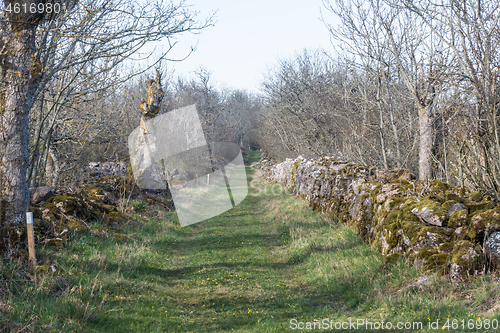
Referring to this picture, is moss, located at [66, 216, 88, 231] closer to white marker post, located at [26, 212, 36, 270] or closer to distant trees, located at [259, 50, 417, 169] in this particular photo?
white marker post, located at [26, 212, 36, 270]

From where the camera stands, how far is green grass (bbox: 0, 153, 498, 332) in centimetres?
452

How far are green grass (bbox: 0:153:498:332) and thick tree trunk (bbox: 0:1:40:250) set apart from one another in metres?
0.94

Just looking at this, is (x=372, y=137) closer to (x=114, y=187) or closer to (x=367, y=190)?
(x=367, y=190)

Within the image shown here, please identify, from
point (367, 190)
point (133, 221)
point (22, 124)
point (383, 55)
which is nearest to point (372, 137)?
point (383, 55)

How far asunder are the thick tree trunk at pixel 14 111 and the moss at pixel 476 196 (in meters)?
7.80

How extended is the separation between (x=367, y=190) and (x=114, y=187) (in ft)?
30.6

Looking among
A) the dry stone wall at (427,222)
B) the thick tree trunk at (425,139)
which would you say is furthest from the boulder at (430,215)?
the thick tree trunk at (425,139)

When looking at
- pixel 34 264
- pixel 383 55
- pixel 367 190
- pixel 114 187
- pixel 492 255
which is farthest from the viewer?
pixel 114 187

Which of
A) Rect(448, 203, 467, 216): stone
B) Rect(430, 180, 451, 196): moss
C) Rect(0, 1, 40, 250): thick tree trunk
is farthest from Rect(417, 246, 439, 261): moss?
Rect(0, 1, 40, 250): thick tree trunk

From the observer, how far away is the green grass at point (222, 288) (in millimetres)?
4520

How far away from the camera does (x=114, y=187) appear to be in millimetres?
13453

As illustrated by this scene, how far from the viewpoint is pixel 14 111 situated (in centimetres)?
581

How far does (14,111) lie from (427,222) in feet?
24.1

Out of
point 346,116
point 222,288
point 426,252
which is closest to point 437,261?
point 426,252
